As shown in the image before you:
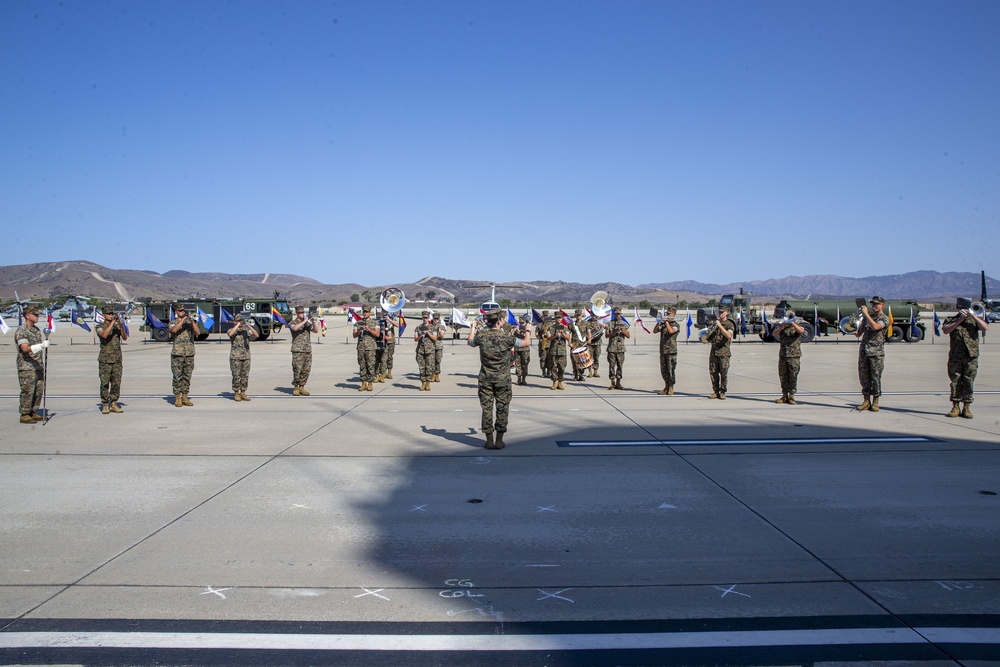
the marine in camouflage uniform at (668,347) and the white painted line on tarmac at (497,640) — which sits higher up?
the marine in camouflage uniform at (668,347)

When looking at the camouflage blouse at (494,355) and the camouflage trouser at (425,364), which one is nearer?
the camouflage blouse at (494,355)

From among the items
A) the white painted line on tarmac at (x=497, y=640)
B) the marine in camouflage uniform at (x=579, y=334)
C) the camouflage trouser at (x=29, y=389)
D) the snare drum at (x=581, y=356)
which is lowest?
the white painted line on tarmac at (x=497, y=640)

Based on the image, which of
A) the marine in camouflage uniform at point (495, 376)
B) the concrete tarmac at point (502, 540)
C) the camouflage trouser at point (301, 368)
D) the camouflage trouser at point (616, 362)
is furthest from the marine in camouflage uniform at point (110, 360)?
the camouflage trouser at point (616, 362)

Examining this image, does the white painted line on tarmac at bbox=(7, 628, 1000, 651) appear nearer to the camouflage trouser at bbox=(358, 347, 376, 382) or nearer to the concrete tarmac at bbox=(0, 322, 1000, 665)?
the concrete tarmac at bbox=(0, 322, 1000, 665)

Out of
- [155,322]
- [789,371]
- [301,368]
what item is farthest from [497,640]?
[155,322]

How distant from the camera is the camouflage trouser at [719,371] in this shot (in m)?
13.6

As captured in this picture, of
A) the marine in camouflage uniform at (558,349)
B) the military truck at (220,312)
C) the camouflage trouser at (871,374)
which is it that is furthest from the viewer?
the military truck at (220,312)

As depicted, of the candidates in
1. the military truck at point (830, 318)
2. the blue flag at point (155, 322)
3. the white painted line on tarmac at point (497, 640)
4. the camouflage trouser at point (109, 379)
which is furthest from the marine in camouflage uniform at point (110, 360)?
the military truck at point (830, 318)

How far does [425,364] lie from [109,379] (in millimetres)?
6364

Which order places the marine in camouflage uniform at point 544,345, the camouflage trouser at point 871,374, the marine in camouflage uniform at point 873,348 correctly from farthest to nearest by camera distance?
the marine in camouflage uniform at point 544,345, the camouflage trouser at point 871,374, the marine in camouflage uniform at point 873,348

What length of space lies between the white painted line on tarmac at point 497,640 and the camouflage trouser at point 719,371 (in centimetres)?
970

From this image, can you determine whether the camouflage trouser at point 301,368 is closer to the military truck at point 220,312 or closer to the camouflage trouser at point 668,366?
the camouflage trouser at point 668,366

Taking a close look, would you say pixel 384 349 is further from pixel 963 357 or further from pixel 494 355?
pixel 963 357

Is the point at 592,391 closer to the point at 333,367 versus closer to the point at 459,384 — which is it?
the point at 459,384
